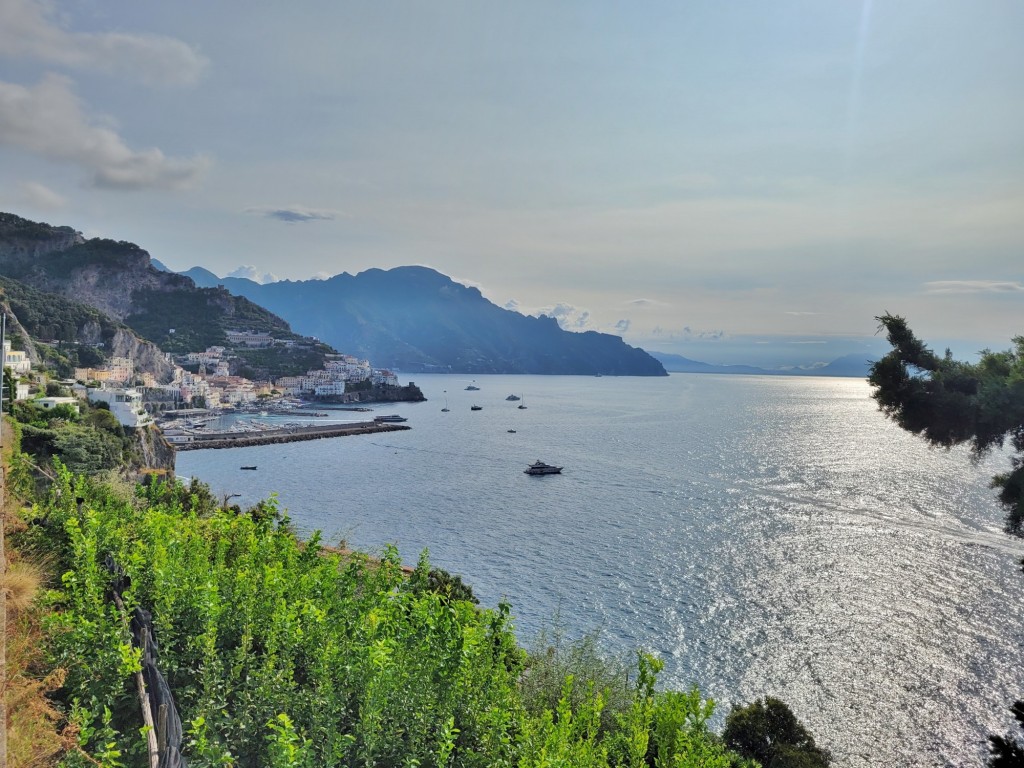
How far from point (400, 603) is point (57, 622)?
4.46m

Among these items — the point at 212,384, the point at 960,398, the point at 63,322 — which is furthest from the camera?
the point at 212,384

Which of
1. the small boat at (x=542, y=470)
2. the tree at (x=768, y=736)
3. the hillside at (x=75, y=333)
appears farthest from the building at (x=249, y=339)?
the tree at (x=768, y=736)

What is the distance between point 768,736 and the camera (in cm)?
1301

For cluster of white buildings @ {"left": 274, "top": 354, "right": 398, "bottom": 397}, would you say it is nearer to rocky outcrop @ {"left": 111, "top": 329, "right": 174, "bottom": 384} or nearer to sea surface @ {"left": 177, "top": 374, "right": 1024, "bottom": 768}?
rocky outcrop @ {"left": 111, "top": 329, "right": 174, "bottom": 384}

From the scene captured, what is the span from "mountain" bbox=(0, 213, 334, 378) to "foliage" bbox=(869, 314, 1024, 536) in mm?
134680

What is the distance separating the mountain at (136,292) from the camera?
12544 cm

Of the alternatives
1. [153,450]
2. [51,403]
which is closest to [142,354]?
[153,450]

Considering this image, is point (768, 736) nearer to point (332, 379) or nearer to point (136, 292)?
point (332, 379)

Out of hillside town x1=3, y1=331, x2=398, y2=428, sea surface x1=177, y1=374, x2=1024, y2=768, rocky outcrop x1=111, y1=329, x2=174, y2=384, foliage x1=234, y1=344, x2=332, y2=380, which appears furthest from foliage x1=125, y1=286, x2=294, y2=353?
sea surface x1=177, y1=374, x2=1024, y2=768

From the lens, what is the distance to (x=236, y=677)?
6367 millimetres

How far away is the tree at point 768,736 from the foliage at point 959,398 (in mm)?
8868

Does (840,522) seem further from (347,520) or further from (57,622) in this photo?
(57,622)

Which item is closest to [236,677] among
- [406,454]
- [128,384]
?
[406,454]

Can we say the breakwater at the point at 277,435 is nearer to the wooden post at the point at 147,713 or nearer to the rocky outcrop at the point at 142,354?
the rocky outcrop at the point at 142,354
